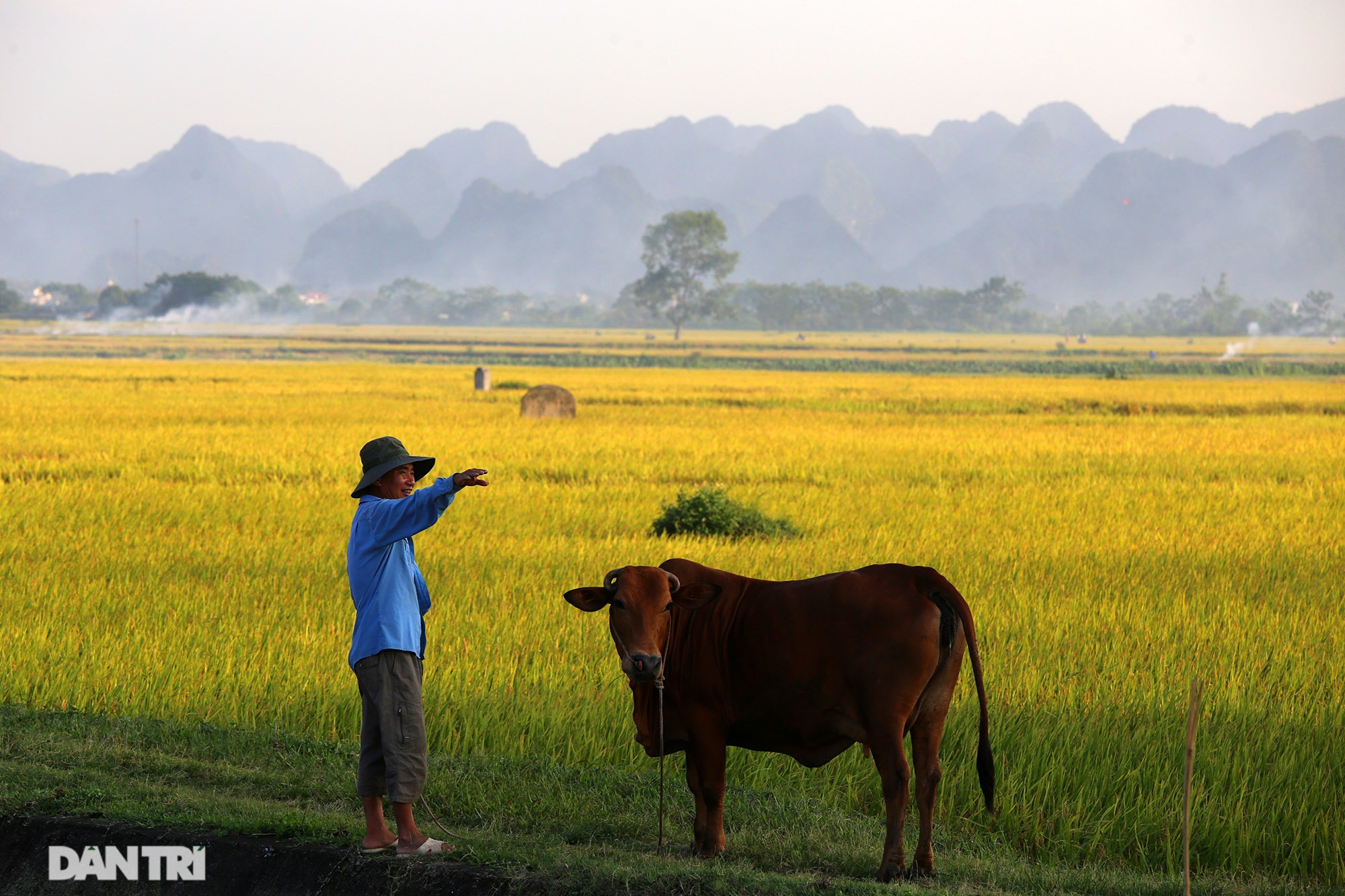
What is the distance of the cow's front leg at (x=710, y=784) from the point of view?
4.69 metres

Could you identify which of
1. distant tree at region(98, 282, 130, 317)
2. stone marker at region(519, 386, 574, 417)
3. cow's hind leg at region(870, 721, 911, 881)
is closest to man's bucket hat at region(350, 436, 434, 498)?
cow's hind leg at region(870, 721, 911, 881)

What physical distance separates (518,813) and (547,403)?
23376mm

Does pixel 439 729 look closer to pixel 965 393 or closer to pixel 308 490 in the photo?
pixel 308 490

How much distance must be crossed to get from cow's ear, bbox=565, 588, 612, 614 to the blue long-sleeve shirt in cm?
60

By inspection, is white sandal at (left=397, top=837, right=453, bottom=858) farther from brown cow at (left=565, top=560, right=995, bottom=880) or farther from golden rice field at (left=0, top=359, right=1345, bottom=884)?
golden rice field at (left=0, top=359, right=1345, bottom=884)

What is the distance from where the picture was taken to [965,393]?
40312 millimetres

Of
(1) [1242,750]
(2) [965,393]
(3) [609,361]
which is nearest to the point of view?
(1) [1242,750]

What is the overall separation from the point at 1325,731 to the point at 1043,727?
1.50 metres

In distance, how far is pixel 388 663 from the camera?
15.9 ft

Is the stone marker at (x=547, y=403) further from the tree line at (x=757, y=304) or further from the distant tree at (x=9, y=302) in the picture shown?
the distant tree at (x=9, y=302)

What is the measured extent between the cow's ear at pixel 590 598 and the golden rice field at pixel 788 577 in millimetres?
1480

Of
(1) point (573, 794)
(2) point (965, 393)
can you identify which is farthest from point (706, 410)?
(1) point (573, 794)

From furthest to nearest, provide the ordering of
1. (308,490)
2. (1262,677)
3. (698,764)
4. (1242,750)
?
(308,490)
(1262,677)
(1242,750)
(698,764)

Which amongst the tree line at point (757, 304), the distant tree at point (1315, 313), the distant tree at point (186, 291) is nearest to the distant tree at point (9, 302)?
the tree line at point (757, 304)
